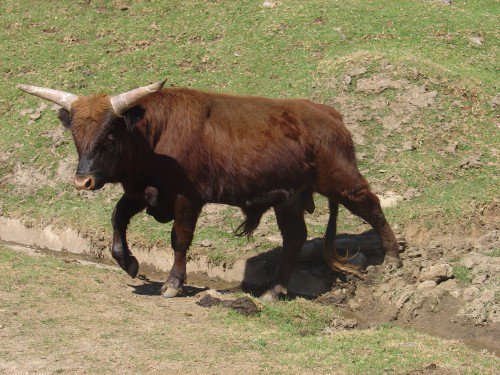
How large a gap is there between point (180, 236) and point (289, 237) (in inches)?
52.5

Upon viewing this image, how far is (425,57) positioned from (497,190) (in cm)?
368

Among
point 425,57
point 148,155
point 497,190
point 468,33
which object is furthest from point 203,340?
point 468,33

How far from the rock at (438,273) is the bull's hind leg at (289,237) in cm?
142

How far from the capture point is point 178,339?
7723 mm

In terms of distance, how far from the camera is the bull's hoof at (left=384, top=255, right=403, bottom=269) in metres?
10.3

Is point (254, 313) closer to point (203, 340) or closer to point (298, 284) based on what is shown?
point (203, 340)

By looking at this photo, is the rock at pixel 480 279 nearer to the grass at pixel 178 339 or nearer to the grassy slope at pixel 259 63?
the grass at pixel 178 339

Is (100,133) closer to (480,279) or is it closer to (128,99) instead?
(128,99)

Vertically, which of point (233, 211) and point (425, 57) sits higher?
point (425, 57)

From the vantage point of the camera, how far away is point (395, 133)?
42.9 feet

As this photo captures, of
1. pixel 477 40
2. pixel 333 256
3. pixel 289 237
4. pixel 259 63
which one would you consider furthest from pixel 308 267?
pixel 477 40

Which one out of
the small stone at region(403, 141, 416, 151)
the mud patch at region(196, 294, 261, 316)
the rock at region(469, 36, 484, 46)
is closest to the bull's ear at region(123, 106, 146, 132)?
the mud patch at region(196, 294, 261, 316)

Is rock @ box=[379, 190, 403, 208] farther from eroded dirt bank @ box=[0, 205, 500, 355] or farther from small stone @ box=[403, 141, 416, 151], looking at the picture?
small stone @ box=[403, 141, 416, 151]

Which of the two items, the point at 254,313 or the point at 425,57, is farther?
the point at 425,57
